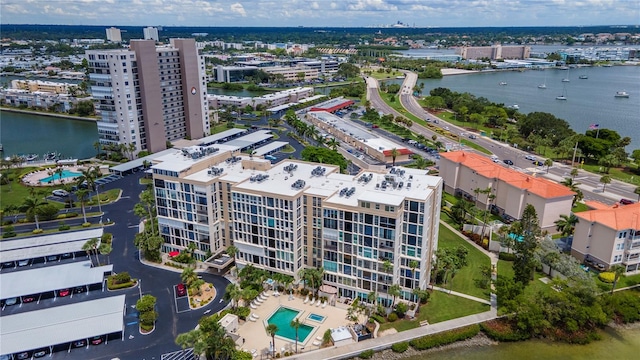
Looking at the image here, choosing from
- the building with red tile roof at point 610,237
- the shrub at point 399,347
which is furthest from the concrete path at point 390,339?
the building with red tile roof at point 610,237

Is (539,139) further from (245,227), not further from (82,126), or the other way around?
(82,126)

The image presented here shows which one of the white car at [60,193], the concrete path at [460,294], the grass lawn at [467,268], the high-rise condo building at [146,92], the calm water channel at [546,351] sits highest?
the high-rise condo building at [146,92]

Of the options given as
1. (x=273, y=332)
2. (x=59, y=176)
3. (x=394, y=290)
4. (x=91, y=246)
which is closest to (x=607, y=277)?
(x=394, y=290)

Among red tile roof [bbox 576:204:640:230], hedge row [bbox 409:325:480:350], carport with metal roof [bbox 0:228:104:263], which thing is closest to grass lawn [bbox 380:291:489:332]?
hedge row [bbox 409:325:480:350]

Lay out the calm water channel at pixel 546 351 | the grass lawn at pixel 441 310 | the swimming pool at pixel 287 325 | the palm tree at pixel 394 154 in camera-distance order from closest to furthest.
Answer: the calm water channel at pixel 546 351 → the swimming pool at pixel 287 325 → the grass lawn at pixel 441 310 → the palm tree at pixel 394 154

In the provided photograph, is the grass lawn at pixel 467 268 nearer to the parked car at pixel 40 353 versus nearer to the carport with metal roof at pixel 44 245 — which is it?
the parked car at pixel 40 353

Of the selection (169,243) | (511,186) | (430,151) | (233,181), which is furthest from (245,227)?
(430,151)

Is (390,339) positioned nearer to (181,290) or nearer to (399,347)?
(399,347)
